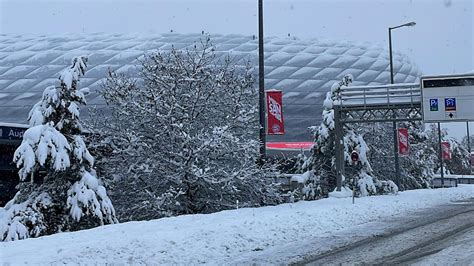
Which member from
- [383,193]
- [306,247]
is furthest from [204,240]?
[383,193]

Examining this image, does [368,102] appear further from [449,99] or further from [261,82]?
[261,82]

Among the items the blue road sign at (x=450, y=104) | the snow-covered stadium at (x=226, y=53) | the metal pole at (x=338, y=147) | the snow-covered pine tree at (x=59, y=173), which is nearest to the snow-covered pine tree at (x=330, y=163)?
the metal pole at (x=338, y=147)

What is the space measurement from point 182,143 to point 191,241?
8.44m

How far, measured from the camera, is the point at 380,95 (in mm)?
25188

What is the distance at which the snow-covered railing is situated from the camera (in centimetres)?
2464

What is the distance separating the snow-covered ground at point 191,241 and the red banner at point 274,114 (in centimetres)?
436

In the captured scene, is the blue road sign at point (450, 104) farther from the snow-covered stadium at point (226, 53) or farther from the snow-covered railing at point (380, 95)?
the snow-covered stadium at point (226, 53)

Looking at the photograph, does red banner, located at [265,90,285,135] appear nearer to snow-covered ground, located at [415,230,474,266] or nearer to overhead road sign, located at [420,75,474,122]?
snow-covered ground, located at [415,230,474,266]

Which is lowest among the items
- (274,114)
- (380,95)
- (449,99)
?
(274,114)

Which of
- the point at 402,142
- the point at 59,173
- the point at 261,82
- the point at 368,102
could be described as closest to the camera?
the point at 59,173

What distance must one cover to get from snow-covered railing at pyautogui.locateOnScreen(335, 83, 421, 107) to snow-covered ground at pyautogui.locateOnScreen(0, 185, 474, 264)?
11.9 m

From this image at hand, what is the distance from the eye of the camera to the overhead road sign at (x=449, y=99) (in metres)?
23.7

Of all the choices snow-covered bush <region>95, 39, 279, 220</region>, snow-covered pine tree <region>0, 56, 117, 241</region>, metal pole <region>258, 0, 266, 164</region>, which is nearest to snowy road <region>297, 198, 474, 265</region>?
metal pole <region>258, 0, 266, 164</region>

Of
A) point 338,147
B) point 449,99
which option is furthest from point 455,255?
point 449,99
